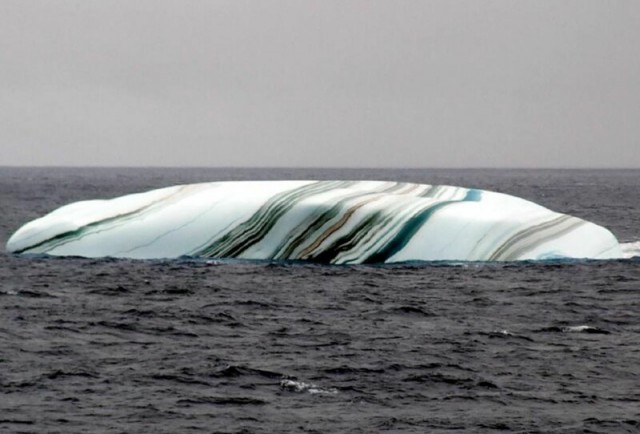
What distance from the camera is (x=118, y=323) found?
2831cm

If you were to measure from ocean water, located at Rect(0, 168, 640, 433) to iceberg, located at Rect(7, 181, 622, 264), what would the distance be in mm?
567

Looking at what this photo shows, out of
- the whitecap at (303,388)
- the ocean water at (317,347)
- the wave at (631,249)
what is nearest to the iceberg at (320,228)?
the ocean water at (317,347)

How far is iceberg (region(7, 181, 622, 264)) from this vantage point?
3809cm

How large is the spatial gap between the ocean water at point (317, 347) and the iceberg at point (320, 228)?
567mm

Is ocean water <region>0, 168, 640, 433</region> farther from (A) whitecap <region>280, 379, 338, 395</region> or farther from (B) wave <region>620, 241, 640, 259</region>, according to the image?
(B) wave <region>620, 241, 640, 259</region>

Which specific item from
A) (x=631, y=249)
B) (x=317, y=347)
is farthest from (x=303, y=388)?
(x=631, y=249)

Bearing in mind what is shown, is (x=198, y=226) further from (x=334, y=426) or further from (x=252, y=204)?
(x=334, y=426)

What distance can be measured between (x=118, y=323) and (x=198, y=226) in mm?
10900

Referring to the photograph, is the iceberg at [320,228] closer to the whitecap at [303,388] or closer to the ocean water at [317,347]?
the ocean water at [317,347]

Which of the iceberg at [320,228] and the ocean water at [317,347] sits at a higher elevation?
the iceberg at [320,228]

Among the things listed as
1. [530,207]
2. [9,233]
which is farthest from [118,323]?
[9,233]

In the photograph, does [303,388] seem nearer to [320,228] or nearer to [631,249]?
[320,228]

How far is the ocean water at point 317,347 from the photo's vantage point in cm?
1995

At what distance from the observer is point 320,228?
37.9 m
